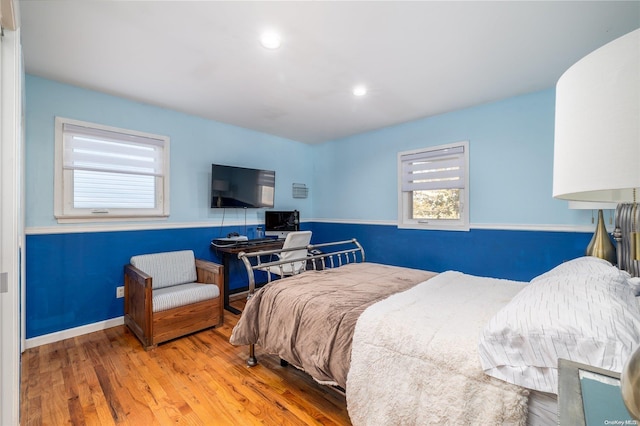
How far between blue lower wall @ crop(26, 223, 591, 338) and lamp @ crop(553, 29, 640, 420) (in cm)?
282

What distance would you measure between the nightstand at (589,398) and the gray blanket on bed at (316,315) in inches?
36.8

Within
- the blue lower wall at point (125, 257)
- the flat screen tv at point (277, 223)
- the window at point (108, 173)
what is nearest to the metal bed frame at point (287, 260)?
the flat screen tv at point (277, 223)

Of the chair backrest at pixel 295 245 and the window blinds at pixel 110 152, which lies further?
the chair backrest at pixel 295 245

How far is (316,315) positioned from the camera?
1.65 m

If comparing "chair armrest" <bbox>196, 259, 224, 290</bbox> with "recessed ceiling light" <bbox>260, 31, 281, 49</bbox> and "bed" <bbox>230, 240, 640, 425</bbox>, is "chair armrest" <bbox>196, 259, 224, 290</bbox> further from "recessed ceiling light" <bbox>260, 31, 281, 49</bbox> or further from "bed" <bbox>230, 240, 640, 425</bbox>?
"recessed ceiling light" <bbox>260, 31, 281, 49</bbox>

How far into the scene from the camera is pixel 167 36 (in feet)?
6.26

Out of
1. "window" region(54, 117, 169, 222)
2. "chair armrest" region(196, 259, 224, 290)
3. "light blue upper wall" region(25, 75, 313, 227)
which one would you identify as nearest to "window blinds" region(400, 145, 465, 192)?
"light blue upper wall" region(25, 75, 313, 227)

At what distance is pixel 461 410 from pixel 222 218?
3.35m

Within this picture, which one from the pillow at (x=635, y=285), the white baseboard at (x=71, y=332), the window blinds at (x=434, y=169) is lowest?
the white baseboard at (x=71, y=332)

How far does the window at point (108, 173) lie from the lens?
103 inches

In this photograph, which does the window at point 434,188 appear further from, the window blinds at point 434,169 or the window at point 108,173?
the window at point 108,173

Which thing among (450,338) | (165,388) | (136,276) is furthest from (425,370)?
(136,276)

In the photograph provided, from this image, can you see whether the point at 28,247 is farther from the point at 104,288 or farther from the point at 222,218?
the point at 222,218

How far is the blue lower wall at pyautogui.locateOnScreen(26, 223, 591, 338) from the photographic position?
252cm
